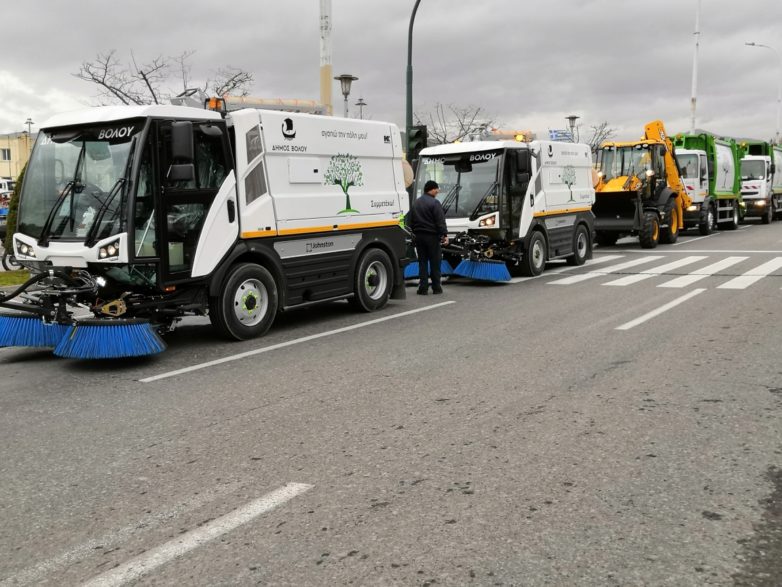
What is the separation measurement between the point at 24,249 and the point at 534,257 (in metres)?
9.35

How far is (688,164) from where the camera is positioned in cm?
2484

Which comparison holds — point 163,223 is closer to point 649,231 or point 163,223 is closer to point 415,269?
point 415,269

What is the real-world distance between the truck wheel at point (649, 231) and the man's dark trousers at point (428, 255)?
1033 cm

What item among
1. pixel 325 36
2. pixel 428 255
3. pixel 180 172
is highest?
pixel 325 36

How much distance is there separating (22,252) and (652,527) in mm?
6750

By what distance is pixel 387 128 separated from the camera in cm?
1091

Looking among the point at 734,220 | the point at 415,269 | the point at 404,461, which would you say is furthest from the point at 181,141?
the point at 734,220

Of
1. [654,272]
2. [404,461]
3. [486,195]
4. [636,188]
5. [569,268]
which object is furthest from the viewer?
[636,188]

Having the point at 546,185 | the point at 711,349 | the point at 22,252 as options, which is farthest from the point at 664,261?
the point at 22,252

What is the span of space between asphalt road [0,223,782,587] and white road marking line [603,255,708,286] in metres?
5.09

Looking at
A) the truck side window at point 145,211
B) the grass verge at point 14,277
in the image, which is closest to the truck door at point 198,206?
the truck side window at point 145,211

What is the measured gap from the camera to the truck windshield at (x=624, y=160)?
21.4m

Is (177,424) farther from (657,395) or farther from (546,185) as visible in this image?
(546,185)

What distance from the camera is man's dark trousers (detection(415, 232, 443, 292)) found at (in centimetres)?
1259
